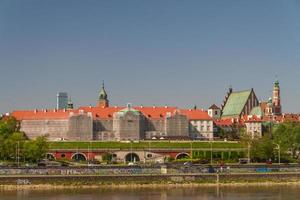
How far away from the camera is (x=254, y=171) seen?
78.6 meters

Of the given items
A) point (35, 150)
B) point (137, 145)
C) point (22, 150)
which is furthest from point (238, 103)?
point (35, 150)

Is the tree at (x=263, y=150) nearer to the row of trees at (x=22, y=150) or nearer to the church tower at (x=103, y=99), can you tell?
the row of trees at (x=22, y=150)

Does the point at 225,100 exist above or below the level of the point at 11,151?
above

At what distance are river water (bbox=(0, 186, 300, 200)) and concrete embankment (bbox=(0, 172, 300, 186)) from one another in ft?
12.0

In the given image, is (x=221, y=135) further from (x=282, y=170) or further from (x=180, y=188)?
(x=180, y=188)

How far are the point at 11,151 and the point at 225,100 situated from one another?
83.4 meters

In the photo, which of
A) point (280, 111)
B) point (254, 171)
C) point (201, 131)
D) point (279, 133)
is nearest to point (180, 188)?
point (254, 171)


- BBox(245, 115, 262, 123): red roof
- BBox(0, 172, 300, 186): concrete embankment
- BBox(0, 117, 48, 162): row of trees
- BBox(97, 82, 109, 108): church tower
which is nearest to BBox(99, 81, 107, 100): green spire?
BBox(97, 82, 109, 108): church tower

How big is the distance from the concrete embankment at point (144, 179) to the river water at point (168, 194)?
12.0 feet

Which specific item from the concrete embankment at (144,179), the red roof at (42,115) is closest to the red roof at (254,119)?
the red roof at (42,115)

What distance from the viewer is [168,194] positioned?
6178cm

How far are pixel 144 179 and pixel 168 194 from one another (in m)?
10.1

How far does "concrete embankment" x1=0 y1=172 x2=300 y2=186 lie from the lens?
69062 millimetres

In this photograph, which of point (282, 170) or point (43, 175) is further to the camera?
point (282, 170)
